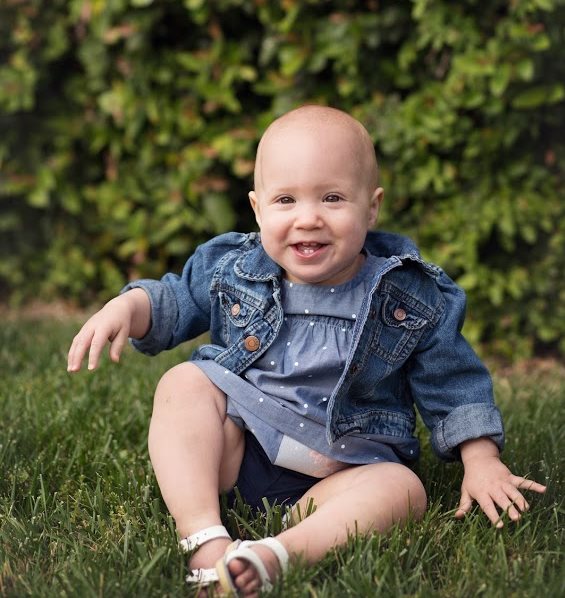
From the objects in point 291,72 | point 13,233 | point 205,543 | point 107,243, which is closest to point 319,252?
point 205,543

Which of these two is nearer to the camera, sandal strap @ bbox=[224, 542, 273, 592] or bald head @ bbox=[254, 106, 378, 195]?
sandal strap @ bbox=[224, 542, 273, 592]

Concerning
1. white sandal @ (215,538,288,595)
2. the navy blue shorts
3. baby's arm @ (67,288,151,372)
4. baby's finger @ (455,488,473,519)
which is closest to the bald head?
baby's arm @ (67,288,151,372)

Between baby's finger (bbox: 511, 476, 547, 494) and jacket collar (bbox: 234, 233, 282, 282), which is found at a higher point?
jacket collar (bbox: 234, 233, 282, 282)

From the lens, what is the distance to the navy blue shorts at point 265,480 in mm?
2258

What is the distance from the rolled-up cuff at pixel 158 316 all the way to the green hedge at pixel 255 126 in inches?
74.4

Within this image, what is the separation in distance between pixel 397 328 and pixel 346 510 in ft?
1.55

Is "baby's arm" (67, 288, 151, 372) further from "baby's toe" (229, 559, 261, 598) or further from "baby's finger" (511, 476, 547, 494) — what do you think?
"baby's finger" (511, 476, 547, 494)

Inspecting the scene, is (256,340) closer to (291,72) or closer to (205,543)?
(205,543)

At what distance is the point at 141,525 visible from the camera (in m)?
2.12

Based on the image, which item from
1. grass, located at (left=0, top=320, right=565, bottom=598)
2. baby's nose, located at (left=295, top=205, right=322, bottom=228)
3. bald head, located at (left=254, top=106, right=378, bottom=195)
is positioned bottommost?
grass, located at (left=0, top=320, right=565, bottom=598)

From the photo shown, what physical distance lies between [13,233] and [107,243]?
563mm

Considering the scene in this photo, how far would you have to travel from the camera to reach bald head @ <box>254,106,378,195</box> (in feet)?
7.06

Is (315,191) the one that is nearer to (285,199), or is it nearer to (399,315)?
(285,199)

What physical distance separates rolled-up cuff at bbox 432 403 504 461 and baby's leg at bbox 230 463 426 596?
0.16m
